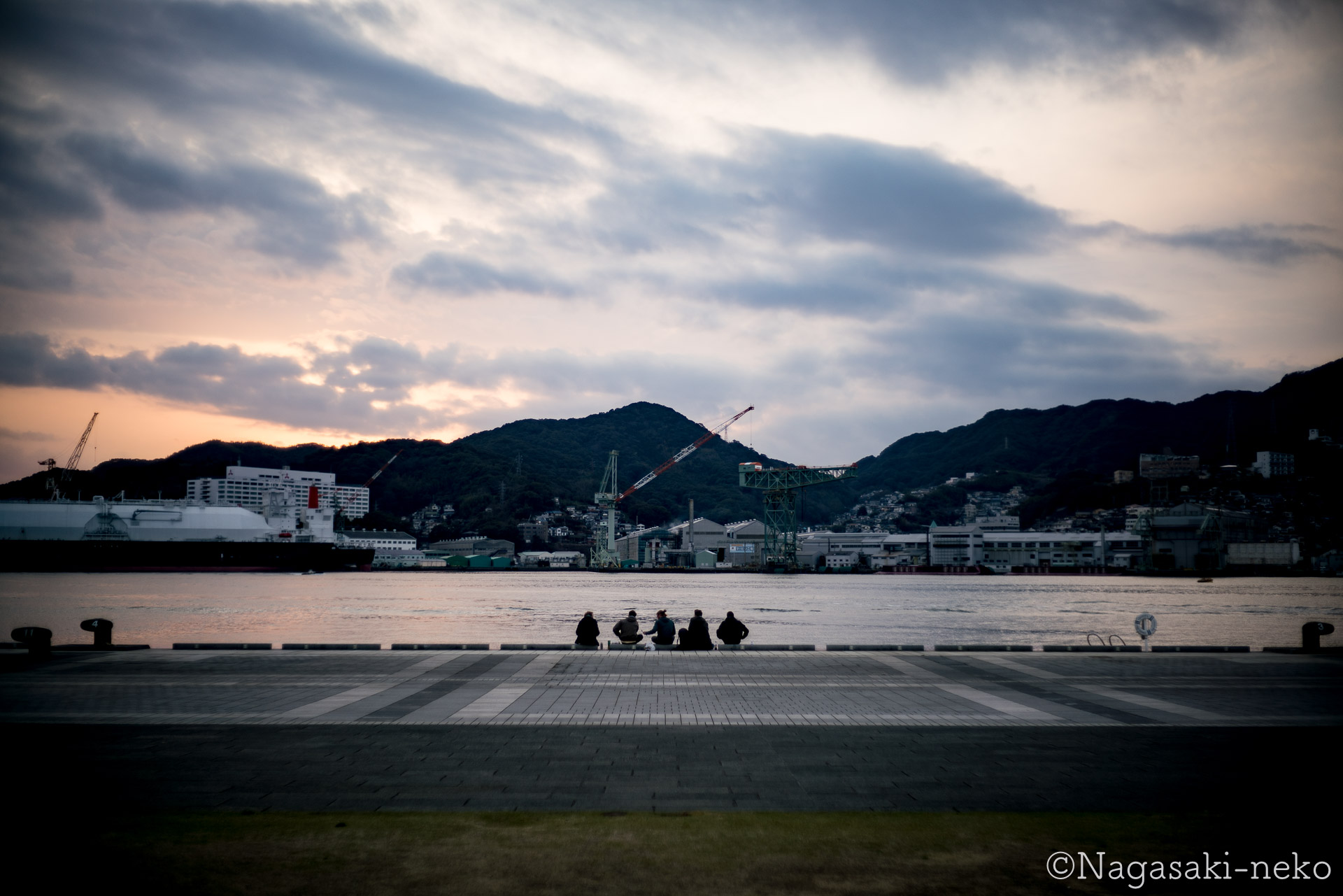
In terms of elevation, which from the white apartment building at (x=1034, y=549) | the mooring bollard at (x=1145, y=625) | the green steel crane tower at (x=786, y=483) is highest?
the green steel crane tower at (x=786, y=483)

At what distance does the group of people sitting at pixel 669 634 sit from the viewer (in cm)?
2306

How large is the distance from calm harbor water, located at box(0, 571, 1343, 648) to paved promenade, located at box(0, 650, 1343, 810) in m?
18.2

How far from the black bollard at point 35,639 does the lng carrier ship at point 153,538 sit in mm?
124830

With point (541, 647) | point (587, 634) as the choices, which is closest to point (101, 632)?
point (541, 647)

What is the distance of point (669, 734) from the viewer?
1149cm

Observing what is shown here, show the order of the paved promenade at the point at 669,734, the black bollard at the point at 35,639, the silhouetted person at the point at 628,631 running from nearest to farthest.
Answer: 1. the paved promenade at the point at 669,734
2. the black bollard at the point at 35,639
3. the silhouetted person at the point at 628,631

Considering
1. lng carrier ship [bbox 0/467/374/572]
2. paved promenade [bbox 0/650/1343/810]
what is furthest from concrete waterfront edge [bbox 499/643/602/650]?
lng carrier ship [bbox 0/467/374/572]

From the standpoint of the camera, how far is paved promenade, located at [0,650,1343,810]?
27.7 ft

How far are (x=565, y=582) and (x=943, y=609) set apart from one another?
→ 7644 cm

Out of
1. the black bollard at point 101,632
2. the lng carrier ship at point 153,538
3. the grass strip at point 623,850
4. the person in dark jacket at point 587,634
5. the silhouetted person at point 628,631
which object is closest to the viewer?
the grass strip at point 623,850

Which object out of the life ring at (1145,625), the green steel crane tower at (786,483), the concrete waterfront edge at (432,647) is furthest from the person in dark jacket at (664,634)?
the green steel crane tower at (786,483)

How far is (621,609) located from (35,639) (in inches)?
2080

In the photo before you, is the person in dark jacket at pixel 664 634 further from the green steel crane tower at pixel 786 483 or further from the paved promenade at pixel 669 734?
the green steel crane tower at pixel 786 483

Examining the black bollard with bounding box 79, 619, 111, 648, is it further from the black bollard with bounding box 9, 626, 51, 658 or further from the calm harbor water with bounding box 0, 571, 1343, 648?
the calm harbor water with bounding box 0, 571, 1343, 648
